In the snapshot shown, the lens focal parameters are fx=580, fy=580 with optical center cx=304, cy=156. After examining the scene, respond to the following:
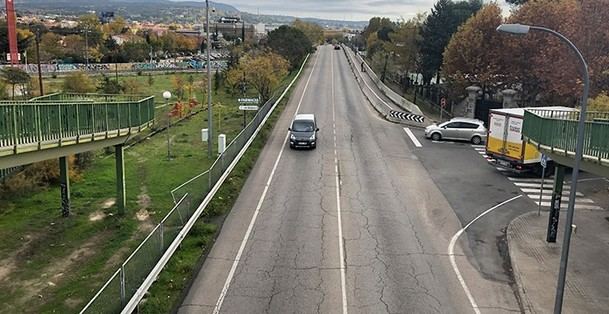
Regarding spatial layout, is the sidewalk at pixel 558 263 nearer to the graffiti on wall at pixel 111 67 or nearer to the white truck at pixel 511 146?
the white truck at pixel 511 146

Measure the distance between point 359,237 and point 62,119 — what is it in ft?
31.7

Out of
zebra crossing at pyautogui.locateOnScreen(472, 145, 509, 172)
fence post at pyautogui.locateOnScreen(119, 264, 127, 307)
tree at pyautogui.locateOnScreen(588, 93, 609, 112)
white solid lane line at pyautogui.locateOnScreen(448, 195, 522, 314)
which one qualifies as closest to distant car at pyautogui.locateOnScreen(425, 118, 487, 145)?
zebra crossing at pyautogui.locateOnScreen(472, 145, 509, 172)

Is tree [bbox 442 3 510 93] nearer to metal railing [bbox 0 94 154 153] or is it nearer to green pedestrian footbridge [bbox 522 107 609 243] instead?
green pedestrian footbridge [bbox 522 107 609 243]

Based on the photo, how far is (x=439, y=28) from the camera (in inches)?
2335

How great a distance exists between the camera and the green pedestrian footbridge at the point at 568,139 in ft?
48.2

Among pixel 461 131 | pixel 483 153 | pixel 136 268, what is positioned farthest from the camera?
pixel 461 131

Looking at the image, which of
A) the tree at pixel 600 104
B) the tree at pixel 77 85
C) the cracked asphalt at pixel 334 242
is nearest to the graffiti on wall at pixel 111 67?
the tree at pixel 77 85

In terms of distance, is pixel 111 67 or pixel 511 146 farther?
pixel 111 67

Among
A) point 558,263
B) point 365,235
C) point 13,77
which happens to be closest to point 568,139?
point 558,263

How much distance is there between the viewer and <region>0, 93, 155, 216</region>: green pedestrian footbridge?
14.3 metres

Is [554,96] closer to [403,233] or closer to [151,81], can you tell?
[403,233]

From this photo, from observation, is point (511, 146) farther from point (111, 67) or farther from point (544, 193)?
point (111, 67)

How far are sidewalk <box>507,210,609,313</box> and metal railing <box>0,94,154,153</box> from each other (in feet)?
43.6

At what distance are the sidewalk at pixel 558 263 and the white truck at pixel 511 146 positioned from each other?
546cm
